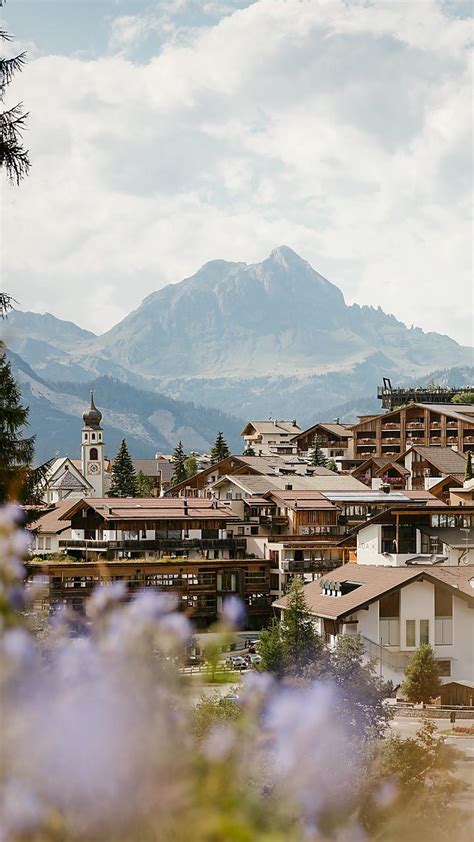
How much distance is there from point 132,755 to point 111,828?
10 centimetres

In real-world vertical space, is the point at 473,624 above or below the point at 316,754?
below

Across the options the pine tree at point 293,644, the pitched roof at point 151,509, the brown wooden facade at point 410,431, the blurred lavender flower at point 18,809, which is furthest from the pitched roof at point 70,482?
the blurred lavender flower at point 18,809

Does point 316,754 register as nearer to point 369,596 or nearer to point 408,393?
point 369,596

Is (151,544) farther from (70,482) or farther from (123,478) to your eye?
(70,482)

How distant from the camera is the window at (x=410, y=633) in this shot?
29.6 meters

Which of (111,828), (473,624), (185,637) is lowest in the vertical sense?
(473,624)

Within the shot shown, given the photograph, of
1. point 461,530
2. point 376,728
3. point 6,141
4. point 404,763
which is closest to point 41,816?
point 6,141

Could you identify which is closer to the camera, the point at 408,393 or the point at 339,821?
the point at 339,821

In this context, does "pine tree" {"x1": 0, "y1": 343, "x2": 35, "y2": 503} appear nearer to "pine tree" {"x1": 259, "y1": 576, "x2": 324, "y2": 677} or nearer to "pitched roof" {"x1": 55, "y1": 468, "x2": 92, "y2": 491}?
"pine tree" {"x1": 259, "y1": 576, "x2": 324, "y2": 677}

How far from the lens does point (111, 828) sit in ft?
4.37

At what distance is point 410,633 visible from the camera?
29672 mm

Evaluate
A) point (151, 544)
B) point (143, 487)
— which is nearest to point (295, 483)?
point (151, 544)

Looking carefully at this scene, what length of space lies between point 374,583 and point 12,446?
2341cm

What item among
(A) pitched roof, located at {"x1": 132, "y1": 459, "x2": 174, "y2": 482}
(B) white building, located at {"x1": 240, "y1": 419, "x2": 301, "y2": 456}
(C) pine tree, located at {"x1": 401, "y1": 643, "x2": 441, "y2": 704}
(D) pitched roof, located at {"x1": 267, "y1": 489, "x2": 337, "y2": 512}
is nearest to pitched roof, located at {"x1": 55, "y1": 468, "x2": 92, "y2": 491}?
(A) pitched roof, located at {"x1": 132, "y1": 459, "x2": 174, "y2": 482}
